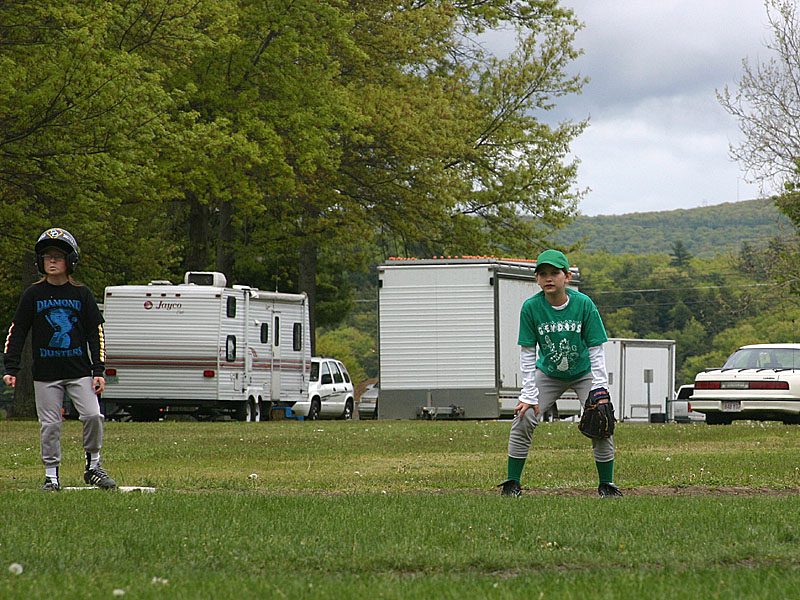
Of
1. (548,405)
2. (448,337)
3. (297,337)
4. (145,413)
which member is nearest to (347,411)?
(297,337)

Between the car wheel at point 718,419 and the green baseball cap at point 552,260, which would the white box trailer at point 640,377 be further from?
the green baseball cap at point 552,260

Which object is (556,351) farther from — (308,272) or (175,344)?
(308,272)

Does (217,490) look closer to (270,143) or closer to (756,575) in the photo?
(756,575)

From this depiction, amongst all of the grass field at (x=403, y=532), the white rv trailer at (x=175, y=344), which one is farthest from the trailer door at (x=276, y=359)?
the grass field at (x=403, y=532)

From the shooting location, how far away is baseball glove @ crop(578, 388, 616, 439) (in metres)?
8.89

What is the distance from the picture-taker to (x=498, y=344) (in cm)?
2484

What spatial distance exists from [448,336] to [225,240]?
31.6ft

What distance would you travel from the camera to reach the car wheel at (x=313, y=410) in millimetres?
32094

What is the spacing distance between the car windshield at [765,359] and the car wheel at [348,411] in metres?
13.5

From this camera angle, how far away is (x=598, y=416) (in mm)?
8875

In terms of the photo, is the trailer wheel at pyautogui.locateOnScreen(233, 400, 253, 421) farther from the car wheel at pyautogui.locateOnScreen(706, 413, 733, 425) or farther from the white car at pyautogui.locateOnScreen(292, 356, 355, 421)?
the car wheel at pyautogui.locateOnScreen(706, 413, 733, 425)

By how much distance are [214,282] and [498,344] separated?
238 inches

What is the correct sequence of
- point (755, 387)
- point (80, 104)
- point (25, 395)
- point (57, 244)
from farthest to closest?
point (25, 395)
point (755, 387)
point (80, 104)
point (57, 244)

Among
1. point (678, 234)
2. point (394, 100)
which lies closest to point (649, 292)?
point (678, 234)
